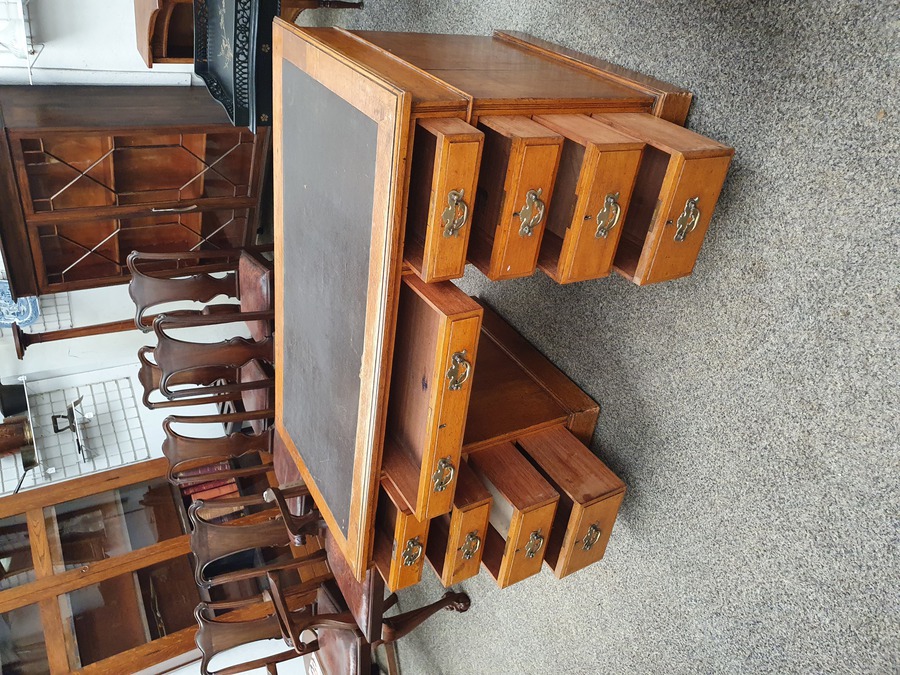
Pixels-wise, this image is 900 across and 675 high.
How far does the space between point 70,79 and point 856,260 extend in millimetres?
2779

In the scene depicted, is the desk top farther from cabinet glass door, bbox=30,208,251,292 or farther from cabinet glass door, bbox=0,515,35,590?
cabinet glass door, bbox=0,515,35,590

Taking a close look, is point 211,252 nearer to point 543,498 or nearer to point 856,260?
point 543,498

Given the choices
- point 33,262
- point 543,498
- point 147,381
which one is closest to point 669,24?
point 543,498

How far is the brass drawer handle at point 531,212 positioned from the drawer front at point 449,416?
0.13 metres

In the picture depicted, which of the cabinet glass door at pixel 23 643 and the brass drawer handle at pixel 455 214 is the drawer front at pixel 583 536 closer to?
the brass drawer handle at pixel 455 214

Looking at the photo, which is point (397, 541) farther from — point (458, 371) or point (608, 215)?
point (608, 215)

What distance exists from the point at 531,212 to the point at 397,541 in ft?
1.87

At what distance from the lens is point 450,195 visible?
750mm

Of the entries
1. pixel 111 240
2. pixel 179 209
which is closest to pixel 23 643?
pixel 111 240

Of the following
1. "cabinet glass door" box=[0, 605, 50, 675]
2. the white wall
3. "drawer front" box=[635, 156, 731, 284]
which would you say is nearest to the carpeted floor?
"drawer front" box=[635, 156, 731, 284]

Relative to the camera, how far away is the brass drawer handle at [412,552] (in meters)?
1.08

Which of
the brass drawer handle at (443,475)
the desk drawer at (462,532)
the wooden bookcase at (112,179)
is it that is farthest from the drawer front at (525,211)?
the wooden bookcase at (112,179)

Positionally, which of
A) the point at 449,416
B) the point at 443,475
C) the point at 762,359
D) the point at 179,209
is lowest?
the point at 179,209

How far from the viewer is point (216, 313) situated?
2.04 metres
